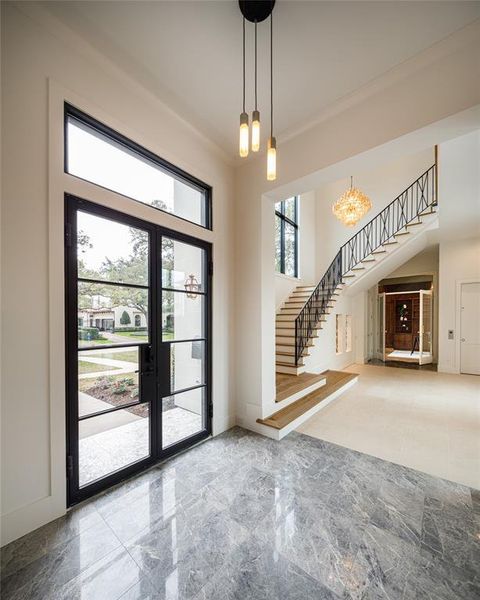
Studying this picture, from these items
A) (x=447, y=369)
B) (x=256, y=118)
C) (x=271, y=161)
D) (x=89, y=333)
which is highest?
(x=256, y=118)

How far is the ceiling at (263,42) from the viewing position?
1.76 metres

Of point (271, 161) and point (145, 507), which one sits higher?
point (271, 161)

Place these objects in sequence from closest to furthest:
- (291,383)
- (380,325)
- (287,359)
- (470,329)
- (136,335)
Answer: (136,335) → (291,383) → (287,359) → (470,329) → (380,325)

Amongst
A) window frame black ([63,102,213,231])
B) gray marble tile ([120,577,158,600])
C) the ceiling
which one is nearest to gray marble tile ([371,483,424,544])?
gray marble tile ([120,577,158,600])

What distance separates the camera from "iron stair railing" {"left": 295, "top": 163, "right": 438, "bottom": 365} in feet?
18.4

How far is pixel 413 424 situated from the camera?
11.4 ft

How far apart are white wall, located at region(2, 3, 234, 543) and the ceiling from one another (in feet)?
1.00

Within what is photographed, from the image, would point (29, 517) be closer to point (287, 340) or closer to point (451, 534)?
point (451, 534)

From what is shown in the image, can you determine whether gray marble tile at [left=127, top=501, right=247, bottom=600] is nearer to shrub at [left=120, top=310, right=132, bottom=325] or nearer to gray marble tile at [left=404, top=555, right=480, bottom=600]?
gray marble tile at [left=404, top=555, right=480, bottom=600]

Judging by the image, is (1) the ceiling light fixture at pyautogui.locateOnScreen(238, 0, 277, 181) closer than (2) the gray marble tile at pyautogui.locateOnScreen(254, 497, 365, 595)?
No

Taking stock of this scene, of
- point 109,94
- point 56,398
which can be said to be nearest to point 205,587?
point 56,398

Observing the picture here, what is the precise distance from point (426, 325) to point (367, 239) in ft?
12.7

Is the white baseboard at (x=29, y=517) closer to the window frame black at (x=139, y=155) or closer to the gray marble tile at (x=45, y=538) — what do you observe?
the gray marble tile at (x=45, y=538)

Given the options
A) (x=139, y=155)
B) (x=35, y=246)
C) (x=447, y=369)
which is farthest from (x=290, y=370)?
(x=447, y=369)
